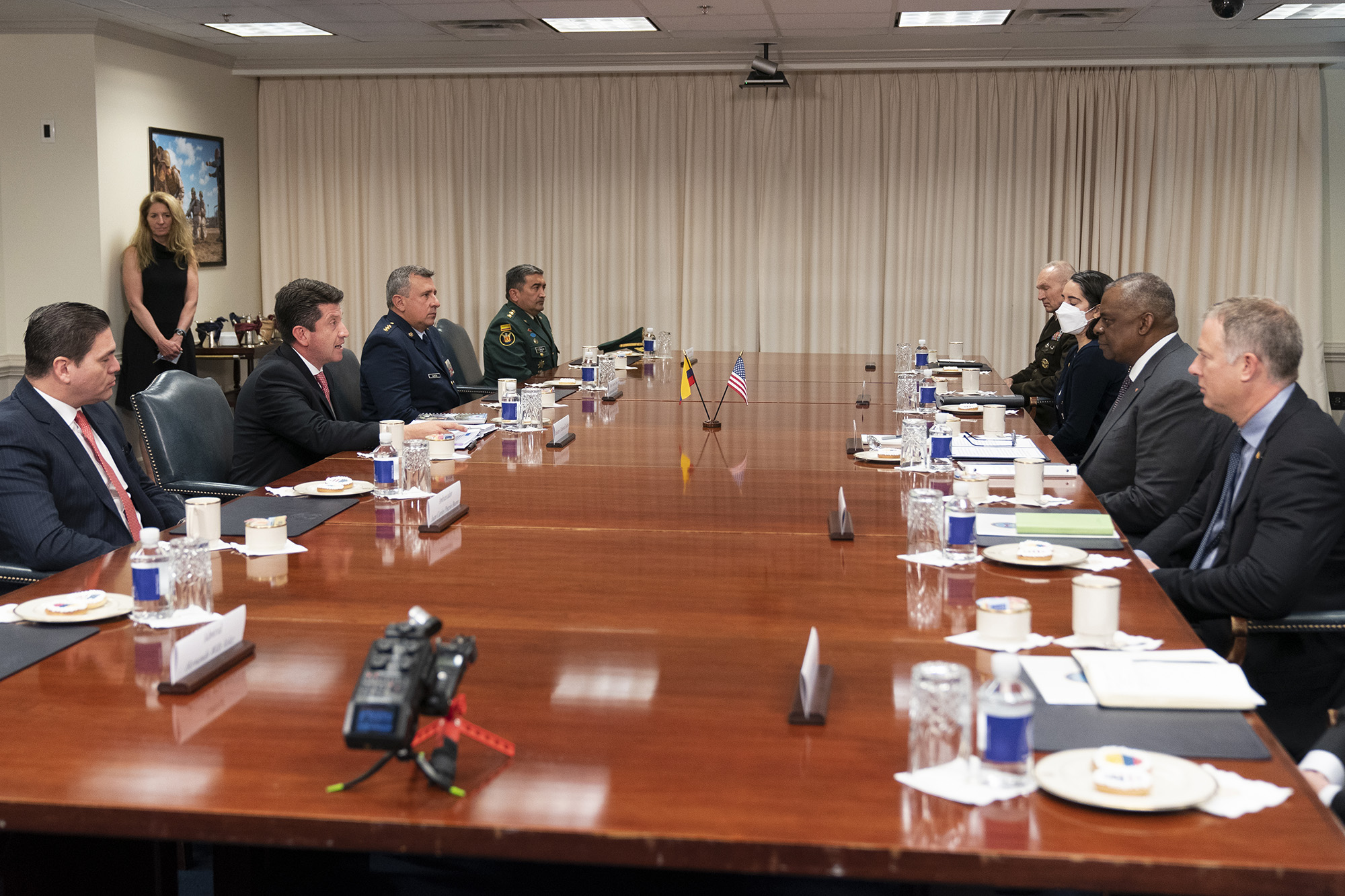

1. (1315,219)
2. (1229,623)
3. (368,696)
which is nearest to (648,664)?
(368,696)

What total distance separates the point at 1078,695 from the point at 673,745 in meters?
0.62

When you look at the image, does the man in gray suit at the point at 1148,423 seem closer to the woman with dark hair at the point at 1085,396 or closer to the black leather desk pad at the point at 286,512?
the woman with dark hair at the point at 1085,396

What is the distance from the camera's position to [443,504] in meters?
3.04

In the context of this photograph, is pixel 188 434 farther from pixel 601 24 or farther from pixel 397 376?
pixel 601 24

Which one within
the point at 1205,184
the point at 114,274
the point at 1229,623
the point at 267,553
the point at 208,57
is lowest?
the point at 1229,623

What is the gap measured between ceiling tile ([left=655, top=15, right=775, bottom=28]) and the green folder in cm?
602

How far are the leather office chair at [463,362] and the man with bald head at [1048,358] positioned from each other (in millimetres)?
2963

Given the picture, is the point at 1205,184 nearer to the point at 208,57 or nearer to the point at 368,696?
the point at 208,57

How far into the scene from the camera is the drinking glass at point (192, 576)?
2236 millimetres

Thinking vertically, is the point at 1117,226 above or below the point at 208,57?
below

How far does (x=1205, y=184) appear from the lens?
9.38 m

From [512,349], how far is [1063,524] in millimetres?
4798

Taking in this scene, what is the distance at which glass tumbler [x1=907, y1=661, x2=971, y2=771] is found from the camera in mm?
1590

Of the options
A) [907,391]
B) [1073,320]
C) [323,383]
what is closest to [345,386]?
[323,383]
